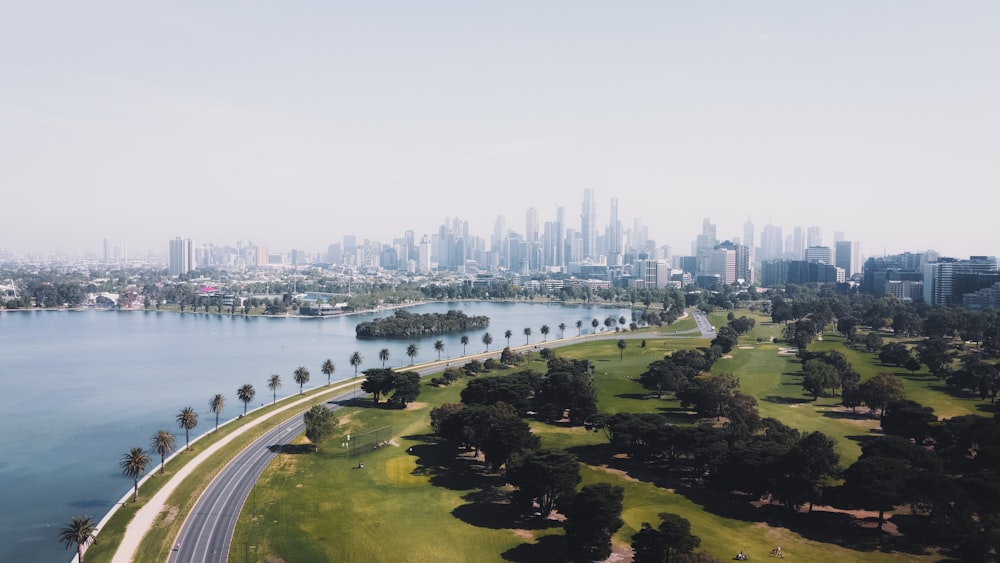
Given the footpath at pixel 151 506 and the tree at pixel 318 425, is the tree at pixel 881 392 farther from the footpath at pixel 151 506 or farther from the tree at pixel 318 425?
the footpath at pixel 151 506

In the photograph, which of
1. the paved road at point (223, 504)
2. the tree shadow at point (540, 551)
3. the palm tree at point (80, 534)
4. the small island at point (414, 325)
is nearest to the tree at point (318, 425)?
the paved road at point (223, 504)

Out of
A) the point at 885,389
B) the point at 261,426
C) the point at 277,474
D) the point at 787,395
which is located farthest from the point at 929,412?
the point at 261,426

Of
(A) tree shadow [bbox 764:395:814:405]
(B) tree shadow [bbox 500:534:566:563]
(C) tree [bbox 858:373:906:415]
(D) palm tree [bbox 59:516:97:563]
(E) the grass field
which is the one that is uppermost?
(C) tree [bbox 858:373:906:415]

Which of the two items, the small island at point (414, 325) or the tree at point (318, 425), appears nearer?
the tree at point (318, 425)

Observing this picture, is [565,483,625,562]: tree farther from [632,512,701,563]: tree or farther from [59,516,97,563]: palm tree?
[59,516,97,563]: palm tree

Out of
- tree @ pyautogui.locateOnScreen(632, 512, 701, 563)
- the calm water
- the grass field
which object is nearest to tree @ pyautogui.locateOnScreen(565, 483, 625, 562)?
the grass field

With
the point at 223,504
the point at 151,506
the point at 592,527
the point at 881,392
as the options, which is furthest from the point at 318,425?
the point at 881,392

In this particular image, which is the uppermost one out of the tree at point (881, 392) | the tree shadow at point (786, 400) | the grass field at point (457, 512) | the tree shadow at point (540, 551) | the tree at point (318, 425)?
the tree at point (881, 392)
